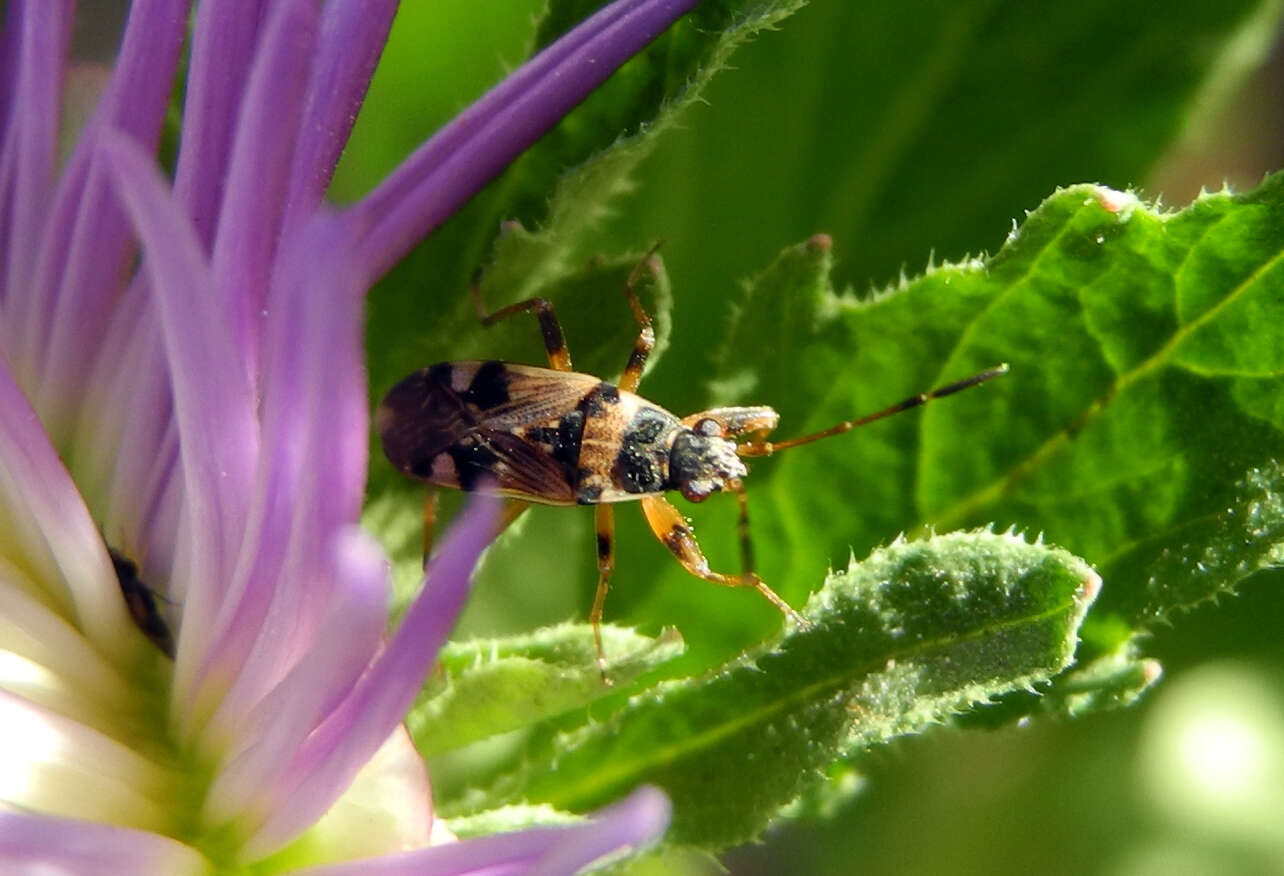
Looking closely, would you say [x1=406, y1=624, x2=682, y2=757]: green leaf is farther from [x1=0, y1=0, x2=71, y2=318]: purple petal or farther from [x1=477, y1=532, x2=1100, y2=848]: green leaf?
[x1=0, y1=0, x2=71, y2=318]: purple petal

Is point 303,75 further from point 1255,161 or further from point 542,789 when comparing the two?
point 1255,161

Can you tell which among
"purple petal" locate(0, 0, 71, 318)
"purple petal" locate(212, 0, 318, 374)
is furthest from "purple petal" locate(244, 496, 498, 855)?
"purple petal" locate(0, 0, 71, 318)

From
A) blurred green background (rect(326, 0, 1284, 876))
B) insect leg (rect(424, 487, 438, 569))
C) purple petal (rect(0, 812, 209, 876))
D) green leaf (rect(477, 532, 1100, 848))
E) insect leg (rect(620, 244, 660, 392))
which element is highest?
blurred green background (rect(326, 0, 1284, 876))

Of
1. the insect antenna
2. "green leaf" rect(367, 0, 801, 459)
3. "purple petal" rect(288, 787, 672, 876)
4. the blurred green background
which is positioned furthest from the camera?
the blurred green background

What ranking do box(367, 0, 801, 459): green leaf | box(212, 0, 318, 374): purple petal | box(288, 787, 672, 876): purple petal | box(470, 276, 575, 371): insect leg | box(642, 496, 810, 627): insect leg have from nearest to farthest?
box(288, 787, 672, 876): purple petal
box(212, 0, 318, 374): purple petal
box(367, 0, 801, 459): green leaf
box(470, 276, 575, 371): insect leg
box(642, 496, 810, 627): insect leg

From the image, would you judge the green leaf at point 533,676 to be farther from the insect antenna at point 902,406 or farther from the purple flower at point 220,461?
the insect antenna at point 902,406

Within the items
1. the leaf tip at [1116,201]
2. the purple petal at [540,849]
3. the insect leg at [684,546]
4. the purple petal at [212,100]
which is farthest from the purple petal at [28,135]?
the leaf tip at [1116,201]

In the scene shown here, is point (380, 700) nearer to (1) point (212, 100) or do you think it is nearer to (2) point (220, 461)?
(2) point (220, 461)
